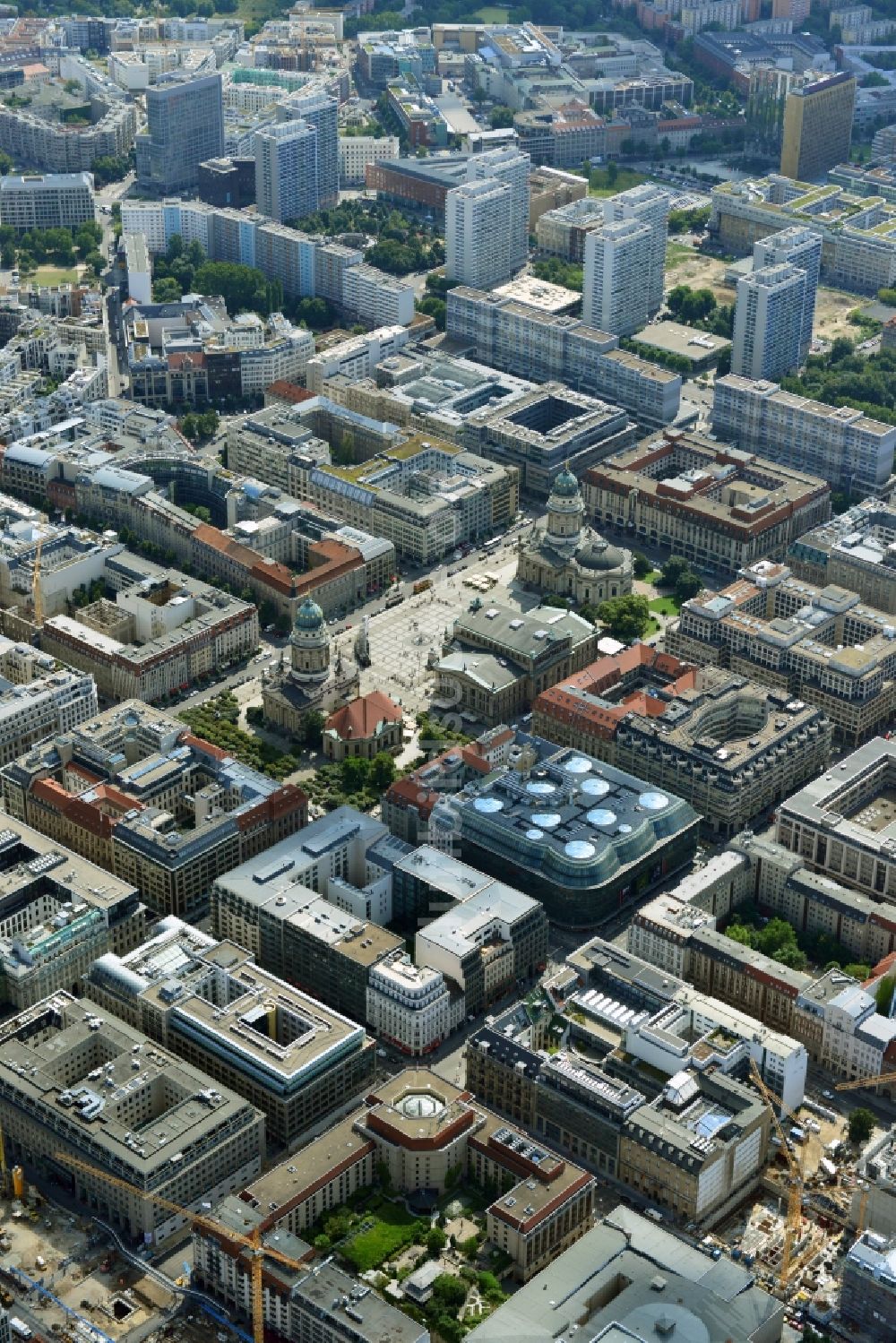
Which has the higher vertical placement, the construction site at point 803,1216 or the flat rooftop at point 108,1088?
the flat rooftop at point 108,1088

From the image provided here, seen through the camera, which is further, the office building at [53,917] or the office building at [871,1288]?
the office building at [53,917]

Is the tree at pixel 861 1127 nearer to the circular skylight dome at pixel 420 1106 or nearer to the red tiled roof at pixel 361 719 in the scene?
the circular skylight dome at pixel 420 1106

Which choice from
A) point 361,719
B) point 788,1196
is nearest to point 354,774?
point 361,719

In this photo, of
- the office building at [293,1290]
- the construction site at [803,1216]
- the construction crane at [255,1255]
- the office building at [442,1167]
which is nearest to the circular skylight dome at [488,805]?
→ the office building at [442,1167]

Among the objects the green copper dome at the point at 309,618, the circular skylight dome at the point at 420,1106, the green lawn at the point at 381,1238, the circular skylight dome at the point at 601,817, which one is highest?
the green copper dome at the point at 309,618

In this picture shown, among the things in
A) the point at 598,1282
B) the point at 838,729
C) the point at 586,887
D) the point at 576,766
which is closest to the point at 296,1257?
the point at 598,1282

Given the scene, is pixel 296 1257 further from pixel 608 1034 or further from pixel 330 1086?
pixel 608 1034
